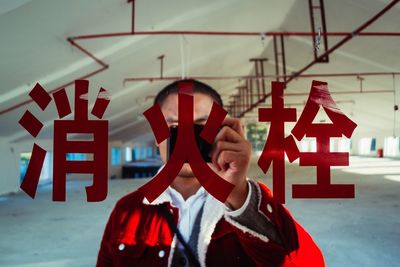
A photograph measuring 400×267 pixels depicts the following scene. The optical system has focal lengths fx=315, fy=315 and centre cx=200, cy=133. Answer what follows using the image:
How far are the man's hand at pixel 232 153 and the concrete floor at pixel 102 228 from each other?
1015 mm

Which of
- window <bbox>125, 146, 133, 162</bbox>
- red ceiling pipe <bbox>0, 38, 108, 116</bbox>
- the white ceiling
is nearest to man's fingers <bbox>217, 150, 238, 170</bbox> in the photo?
the white ceiling

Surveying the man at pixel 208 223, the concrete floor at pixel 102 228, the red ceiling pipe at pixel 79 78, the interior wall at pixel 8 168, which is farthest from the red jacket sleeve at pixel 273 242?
the interior wall at pixel 8 168

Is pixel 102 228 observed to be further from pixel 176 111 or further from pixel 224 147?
pixel 224 147

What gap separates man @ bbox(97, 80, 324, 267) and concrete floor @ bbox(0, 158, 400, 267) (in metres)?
0.86

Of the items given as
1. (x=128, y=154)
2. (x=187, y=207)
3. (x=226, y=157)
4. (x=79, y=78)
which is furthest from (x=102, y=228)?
(x=128, y=154)

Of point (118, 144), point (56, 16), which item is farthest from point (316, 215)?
point (118, 144)

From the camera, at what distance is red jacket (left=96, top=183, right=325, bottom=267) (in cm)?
88

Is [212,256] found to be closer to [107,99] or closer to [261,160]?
[261,160]

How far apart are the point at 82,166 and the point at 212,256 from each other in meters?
0.49

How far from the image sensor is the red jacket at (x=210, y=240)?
88cm

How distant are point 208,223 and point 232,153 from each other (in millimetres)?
295

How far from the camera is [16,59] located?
11.2ft

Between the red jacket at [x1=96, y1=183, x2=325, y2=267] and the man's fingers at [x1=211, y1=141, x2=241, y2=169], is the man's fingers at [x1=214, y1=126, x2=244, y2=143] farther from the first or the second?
the red jacket at [x1=96, y1=183, x2=325, y2=267]

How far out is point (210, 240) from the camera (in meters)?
0.96
